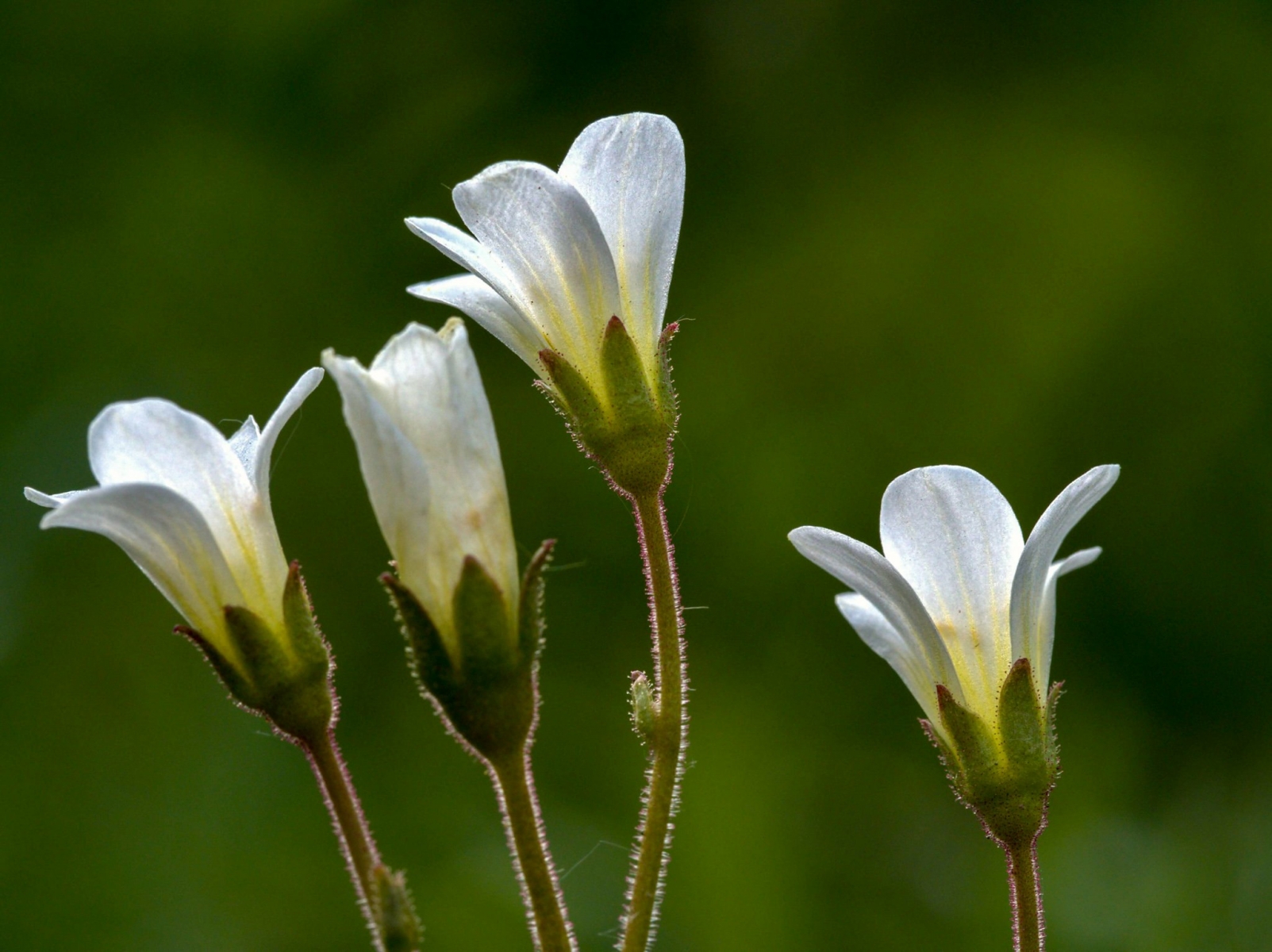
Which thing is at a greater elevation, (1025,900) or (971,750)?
(971,750)

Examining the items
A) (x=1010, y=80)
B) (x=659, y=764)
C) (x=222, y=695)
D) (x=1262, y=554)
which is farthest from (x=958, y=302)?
(x=659, y=764)

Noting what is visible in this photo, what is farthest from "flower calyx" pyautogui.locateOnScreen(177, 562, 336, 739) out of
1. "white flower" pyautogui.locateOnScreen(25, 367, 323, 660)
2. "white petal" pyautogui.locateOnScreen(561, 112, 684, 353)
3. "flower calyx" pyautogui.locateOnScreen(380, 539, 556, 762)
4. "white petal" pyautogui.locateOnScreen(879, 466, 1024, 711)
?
"white petal" pyautogui.locateOnScreen(879, 466, 1024, 711)

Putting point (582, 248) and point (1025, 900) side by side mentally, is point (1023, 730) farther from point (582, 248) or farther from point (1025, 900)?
point (582, 248)

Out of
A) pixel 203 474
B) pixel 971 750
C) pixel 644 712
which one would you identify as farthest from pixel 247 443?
pixel 971 750

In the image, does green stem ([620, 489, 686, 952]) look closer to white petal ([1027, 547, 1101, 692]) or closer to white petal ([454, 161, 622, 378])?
white petal ([454, 161, 622, 378])

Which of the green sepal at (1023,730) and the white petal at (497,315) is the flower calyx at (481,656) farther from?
the green sepal at (1023,730)

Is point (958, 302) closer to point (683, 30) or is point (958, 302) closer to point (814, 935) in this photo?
point (683, 30)
